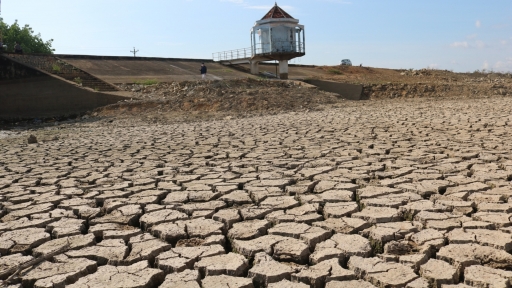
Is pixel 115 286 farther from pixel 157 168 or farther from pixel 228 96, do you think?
pixel 228 96

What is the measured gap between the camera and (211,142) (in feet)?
25.2

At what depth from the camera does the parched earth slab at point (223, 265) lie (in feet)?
8.35

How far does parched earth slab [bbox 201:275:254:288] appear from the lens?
2.38m

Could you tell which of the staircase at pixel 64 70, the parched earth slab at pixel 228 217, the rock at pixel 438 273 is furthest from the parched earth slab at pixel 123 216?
the staircase at pixel 64 70

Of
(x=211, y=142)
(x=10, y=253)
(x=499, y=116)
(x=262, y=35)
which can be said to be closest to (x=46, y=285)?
(x=10, y=253)

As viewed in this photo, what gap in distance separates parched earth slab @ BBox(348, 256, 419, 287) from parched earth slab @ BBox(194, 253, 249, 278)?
1.88 feet

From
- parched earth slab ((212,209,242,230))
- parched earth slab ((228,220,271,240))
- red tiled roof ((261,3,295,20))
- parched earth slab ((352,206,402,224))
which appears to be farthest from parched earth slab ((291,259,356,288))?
red tiled roof ((261,3,295,20))

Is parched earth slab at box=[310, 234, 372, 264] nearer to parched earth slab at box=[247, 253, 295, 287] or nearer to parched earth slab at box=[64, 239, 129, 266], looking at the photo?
parched earth slab at box=[247, 253, 295, 287]

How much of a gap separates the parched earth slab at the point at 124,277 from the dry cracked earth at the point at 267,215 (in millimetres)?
11

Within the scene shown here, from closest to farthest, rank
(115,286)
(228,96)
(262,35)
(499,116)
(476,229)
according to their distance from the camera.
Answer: (115,286)
(476,229)
(499,116)
(228,96)
(262,35)

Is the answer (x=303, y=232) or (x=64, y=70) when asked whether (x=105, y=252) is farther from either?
(x=64, y=70)

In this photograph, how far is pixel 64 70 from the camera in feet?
61.7

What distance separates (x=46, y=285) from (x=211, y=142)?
5.25 meters

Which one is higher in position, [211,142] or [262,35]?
[262,35]
